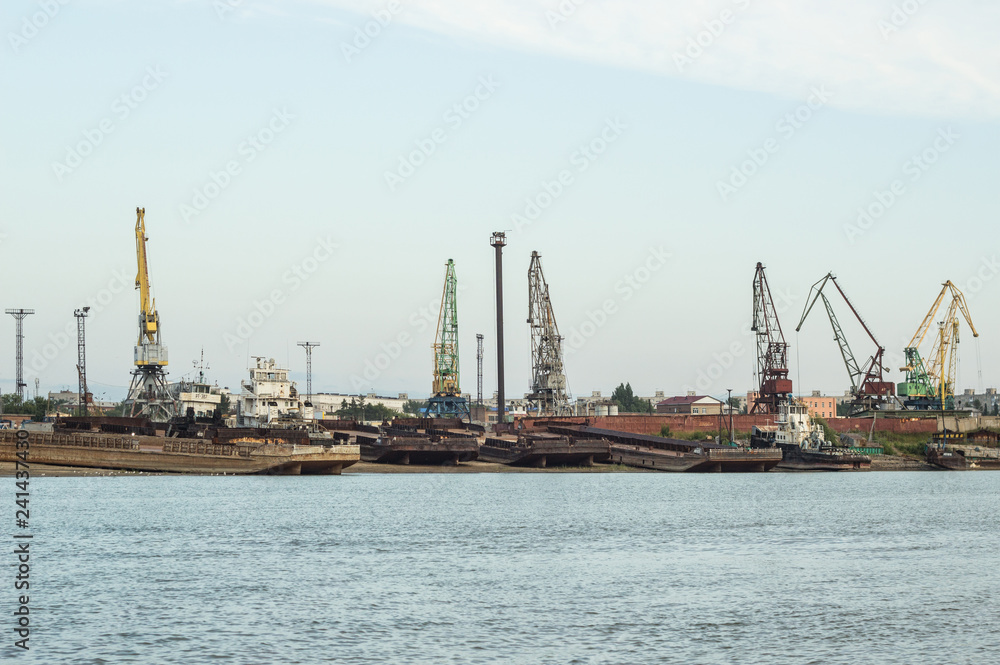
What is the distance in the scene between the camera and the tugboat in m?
137

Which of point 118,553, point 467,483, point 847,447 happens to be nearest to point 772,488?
point 467,483

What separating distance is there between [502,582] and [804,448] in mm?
105337

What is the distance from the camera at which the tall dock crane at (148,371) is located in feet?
434

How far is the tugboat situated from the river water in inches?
2400

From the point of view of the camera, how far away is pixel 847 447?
147m

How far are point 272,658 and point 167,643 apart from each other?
3317 millimetres

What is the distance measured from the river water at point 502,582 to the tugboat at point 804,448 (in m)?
61.0

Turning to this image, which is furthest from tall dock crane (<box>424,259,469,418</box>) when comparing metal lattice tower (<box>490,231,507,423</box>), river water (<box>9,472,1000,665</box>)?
river water (<box>9,472,1000,665</box>)

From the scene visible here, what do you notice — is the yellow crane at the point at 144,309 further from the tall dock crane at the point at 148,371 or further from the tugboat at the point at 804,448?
the tugboat at the point at 804,448

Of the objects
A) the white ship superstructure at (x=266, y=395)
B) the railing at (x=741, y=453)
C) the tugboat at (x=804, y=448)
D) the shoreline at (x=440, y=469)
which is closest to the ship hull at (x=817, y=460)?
the tugboat at (x=804, y=448)

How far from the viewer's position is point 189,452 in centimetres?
10031

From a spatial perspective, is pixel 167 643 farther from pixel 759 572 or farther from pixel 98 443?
pixel 98 443

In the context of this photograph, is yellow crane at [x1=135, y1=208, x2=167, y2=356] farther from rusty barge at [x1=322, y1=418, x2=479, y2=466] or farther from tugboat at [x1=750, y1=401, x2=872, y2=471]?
tugboat at [x1=750, y1=401, x2=872, y2=471]

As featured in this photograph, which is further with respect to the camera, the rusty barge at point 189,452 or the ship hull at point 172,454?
the rusty barge at point 189,452
